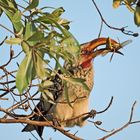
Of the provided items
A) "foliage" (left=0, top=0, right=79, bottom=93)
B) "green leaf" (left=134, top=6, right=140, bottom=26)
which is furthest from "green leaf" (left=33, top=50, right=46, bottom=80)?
"green leaf" (left=134, top=6, right=140, bottom=26)

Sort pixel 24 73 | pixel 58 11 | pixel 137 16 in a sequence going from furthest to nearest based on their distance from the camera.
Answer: pixel 58 11 → pixel 137 16 → pixel 24 73

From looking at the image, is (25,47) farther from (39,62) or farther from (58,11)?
(58,11)

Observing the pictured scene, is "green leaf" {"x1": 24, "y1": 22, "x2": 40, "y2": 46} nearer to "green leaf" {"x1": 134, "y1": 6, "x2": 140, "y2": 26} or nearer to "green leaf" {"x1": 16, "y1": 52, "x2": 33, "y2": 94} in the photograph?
"green leaf" {"x1": 16, "y1": 52, "x2": 33, "y2": 94}

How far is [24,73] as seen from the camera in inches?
58.8

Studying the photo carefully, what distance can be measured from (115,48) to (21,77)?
2.83 ft

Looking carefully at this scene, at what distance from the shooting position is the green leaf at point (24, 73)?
1.48 m

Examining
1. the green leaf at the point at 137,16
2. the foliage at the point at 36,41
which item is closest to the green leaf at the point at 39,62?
the foliage at the point at 36,41

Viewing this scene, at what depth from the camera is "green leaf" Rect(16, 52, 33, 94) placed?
1.48m

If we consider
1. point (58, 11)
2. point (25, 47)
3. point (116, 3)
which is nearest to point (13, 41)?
point (25, 47)

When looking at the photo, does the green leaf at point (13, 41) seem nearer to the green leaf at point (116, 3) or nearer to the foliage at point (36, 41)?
the foliage at point (36, 41)

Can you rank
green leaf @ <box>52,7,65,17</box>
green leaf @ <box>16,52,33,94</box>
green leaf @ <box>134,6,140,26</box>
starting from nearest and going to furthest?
1. green leaf @ <box>16,52,33,94</box>
2. green leaf @ <box>134,6,140,26</box>
3. green leaf @ <box>52,7,65,17</box>

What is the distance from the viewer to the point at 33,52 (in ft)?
4.99

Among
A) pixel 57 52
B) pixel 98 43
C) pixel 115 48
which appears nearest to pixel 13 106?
pixel 115 48

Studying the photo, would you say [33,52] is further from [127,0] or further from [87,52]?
[87,52]
